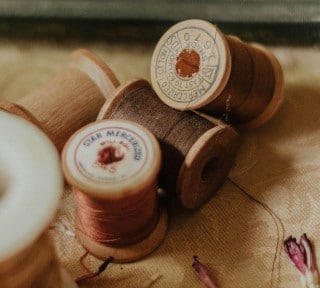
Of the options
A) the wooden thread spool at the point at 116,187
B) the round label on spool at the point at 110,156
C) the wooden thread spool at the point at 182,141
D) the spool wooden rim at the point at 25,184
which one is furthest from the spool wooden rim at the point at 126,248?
the spool wooden rim at the point at 25,184

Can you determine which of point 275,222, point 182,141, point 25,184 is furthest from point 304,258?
point 25,184

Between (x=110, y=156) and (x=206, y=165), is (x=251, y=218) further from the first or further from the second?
(x=110, y=156)

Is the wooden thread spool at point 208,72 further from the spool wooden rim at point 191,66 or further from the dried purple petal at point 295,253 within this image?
the dried purple petal at point 295,253

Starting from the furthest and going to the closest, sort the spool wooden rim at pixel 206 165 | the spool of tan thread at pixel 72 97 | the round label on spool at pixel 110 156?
the spool of tan thread at pixel 72 97 < the spool wooden rim at pixel 206 165 < the round label on spool at pixel 110 156

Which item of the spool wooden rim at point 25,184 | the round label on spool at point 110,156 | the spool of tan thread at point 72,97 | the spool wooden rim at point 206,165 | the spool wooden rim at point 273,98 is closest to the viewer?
the spool wooden rim at point 25,184

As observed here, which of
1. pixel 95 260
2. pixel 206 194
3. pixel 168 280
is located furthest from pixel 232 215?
pixel 95 260

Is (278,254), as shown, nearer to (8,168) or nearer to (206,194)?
(206,194)

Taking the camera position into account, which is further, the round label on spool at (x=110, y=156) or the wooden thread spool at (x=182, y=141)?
the wooden thread spool at (x=182, y=141)
